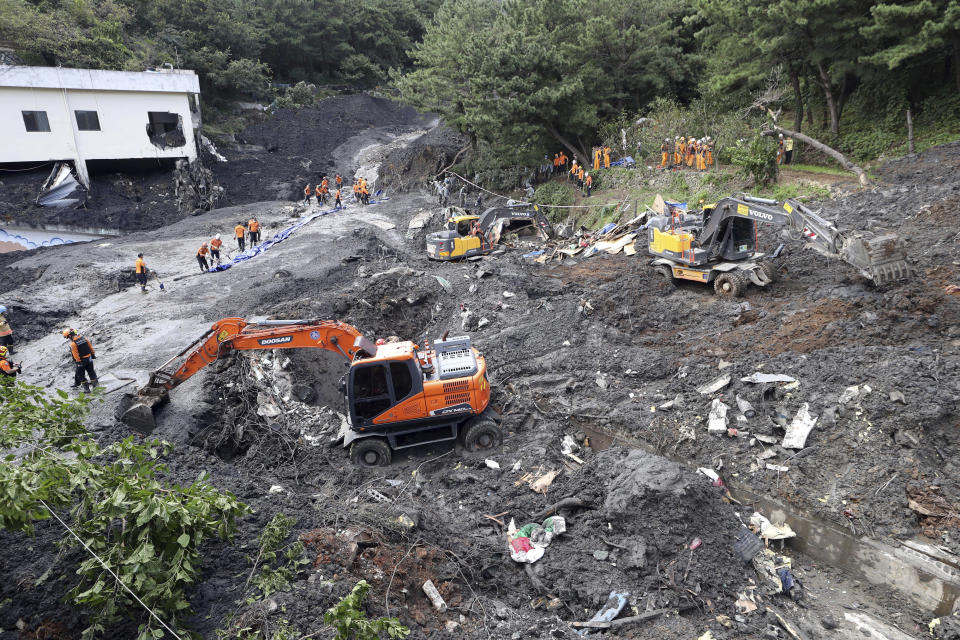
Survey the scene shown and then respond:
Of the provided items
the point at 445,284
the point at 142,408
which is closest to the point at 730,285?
the point at 445,284

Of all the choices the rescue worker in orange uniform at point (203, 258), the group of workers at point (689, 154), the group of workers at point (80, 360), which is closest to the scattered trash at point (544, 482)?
the group of workers at point (80, 360)

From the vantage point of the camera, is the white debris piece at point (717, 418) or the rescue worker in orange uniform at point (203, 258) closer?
the white debris piece at point (717, 418)

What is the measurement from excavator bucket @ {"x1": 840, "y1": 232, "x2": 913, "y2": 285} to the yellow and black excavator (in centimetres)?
1090

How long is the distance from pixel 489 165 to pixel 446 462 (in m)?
24.0

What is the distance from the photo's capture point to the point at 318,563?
5.84 m

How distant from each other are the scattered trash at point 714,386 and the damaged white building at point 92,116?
28.6m

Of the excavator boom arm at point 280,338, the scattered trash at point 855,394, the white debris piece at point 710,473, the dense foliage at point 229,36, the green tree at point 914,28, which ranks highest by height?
the dense foliage at point 229,36

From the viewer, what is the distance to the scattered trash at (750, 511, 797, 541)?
6926mm

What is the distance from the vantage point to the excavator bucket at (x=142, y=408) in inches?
350

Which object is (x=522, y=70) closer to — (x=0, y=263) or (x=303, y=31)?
(x=0, y=263)

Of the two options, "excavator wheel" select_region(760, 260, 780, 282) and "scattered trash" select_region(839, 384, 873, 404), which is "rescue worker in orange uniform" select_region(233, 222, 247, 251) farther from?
"scattered trash" select_region(839, 384, 873, 404)

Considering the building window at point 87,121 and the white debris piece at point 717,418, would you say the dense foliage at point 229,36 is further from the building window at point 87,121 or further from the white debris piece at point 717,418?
the white debris piece at point 717,418

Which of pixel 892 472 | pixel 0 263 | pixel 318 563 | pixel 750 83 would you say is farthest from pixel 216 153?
pixel 892 472

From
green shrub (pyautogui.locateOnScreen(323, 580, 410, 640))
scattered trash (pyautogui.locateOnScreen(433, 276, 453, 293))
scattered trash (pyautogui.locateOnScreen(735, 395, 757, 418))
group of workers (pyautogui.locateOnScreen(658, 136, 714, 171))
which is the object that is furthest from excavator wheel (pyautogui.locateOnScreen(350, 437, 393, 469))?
group of workers (pyautogui.locateOnScreen(658, 136, 714, 171))
